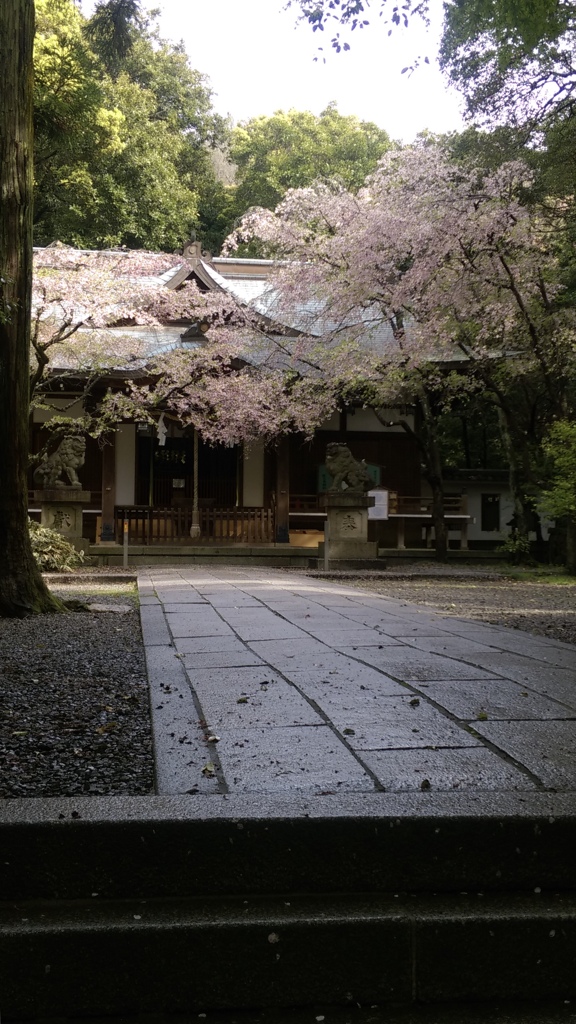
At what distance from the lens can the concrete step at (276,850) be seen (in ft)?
6.17

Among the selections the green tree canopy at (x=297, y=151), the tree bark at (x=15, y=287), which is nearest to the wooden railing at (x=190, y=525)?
the tree bark at (x=15, y=287)

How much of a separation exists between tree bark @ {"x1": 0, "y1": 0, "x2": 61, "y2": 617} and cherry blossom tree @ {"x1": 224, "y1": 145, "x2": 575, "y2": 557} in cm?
761

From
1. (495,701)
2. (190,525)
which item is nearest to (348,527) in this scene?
(190,525)

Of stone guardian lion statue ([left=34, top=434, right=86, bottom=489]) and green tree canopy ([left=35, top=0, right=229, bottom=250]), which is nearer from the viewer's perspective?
stone guardian lion statue ([left=34, top=434, right=86, bottom=489])

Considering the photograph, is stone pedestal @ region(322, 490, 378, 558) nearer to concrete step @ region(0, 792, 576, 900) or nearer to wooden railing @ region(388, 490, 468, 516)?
wooden railing @ region(388, 490, 468, 516)

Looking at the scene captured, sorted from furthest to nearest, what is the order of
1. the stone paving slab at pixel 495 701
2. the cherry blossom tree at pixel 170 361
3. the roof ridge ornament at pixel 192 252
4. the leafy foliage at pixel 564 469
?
the roof ridge ornament at pixel 192 252
the cherry blossom tree at pixel 170 361
the leafy foliage at pixel 564 469
the stone paving slab at pixel 495 701

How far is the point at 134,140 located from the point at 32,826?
25.1 metres

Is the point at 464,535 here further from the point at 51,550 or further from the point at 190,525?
the point at 51,550

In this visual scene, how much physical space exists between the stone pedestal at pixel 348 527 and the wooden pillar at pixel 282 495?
2.16 metres

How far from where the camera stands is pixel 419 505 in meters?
18.8

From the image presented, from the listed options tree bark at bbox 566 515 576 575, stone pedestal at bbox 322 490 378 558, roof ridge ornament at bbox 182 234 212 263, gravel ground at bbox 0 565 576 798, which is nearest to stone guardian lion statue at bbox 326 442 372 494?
stone pedestal at bbox 322 490 378 558

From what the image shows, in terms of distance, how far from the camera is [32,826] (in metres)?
1.88

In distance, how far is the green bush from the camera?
12.8m

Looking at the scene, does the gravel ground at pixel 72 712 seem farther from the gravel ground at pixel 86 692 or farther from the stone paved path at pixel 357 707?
the stone paved path at pixel 357 707
